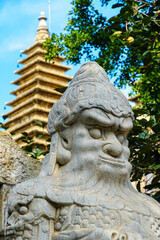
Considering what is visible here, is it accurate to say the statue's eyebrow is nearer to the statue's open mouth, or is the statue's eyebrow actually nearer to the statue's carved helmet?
the statue's carved helmet

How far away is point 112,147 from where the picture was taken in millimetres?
3227

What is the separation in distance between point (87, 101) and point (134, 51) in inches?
158

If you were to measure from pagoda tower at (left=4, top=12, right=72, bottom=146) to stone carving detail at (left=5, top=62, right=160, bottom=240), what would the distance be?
15988mm

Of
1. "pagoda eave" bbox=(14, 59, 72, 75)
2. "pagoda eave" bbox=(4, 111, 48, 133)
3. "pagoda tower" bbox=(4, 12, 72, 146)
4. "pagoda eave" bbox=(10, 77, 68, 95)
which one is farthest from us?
"pagoda eave" bbox=(14, 59, 72, 75)

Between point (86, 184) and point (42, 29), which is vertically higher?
point (42, 29)

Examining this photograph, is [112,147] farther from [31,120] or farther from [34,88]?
[34,88]

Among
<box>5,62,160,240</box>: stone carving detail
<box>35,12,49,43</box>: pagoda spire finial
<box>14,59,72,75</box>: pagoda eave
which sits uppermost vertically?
<box>35,12,49,43</box>: pagoda spire finial

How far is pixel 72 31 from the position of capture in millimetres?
8836

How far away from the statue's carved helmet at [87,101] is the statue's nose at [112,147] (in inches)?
8.1

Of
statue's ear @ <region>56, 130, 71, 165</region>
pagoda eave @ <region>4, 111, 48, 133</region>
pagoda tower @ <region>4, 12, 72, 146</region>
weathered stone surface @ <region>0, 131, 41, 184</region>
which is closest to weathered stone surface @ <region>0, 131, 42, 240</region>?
weathered stone surface @ <region>0, 131, 41, 184</region>

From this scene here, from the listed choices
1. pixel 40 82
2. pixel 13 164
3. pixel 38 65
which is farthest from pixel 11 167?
pixel 38 65

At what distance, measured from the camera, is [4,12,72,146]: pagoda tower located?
1980cm

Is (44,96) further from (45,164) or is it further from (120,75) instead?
(45,164)

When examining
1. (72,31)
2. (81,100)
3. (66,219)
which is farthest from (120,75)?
(66,219)
